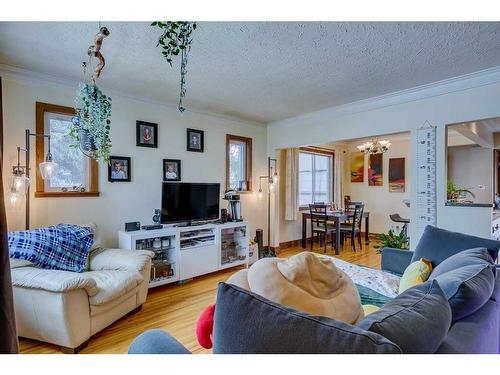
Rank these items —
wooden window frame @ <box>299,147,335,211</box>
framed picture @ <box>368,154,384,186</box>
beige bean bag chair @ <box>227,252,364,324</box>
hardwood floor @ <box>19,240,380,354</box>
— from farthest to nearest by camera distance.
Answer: framed picture @ <box>368,154,384,186</box> < wooden window frame @ <box>299,147,335,211</box> < hardwood floor @ <box>19,240,380,354</box> < beige bean bag chair @ <box>227,252,364,324</box>

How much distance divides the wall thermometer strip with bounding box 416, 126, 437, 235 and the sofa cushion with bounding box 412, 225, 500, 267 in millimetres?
1118

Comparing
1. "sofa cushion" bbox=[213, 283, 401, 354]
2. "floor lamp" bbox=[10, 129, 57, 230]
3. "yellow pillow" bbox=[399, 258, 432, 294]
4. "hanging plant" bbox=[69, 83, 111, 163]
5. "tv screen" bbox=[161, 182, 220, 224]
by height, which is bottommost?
"yellow pillow" bbox=[399, 258, 432, 294]

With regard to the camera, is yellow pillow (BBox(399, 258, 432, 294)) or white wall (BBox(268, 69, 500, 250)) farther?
white wall (BBox(268, 69, 500, 250))

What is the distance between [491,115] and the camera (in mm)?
2965

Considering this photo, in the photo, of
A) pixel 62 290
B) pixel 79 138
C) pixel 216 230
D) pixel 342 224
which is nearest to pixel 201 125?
pixel 216 230

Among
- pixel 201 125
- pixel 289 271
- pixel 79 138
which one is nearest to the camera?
pixel 289 271

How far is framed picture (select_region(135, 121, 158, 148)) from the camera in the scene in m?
3.75

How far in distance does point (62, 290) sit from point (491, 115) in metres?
4.13

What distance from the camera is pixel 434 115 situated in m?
3.36

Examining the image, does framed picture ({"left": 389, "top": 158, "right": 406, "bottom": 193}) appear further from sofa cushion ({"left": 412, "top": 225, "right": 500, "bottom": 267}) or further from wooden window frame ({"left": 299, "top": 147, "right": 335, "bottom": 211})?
sofa cushion ({"left": 412, "top": 225, "right": 500, "bottom": 267})

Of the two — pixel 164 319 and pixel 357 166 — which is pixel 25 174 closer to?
pixel 164 319

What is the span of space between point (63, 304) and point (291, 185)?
4.37 m

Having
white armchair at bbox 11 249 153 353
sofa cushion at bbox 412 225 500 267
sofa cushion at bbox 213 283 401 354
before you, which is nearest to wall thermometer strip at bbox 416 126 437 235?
sofa cushion at bbox 412 225 500 267
